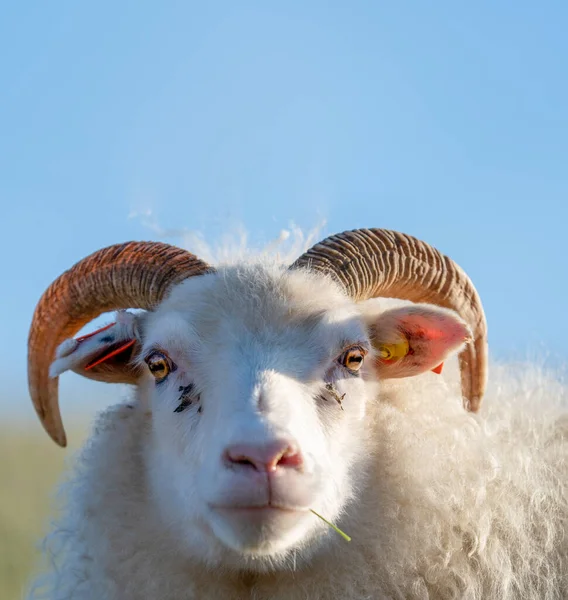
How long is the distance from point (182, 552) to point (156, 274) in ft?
5.56

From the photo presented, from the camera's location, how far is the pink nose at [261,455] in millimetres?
3082

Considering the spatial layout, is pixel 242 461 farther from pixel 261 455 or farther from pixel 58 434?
pixel 58 434

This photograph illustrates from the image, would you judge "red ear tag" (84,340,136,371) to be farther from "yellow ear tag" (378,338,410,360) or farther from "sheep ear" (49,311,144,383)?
"yellow ear tag" (378,338,410,360)

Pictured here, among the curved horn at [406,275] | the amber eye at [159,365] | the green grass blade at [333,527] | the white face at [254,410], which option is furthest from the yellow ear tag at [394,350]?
the amber eye at [159,365]

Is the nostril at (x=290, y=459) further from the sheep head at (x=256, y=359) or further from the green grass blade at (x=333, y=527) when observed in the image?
the green grass blade at (x=333, y=527)

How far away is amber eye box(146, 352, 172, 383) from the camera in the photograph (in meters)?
4.19

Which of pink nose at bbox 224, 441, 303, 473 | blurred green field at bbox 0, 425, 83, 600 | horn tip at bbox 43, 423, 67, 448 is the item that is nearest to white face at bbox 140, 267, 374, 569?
pink nose at bbox 224, 441, 303, 473

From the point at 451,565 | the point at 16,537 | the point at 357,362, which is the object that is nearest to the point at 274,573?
the point at 451,565

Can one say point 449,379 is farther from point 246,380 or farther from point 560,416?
point 246,380

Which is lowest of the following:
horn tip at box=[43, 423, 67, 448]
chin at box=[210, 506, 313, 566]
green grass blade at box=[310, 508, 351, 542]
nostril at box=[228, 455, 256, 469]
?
chin at box=[210, 506, 313, 566]

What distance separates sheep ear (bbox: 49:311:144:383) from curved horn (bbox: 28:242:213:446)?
0.20 metres

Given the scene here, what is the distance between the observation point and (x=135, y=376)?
4871 mm

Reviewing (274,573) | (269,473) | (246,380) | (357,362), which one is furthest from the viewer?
(357,362)

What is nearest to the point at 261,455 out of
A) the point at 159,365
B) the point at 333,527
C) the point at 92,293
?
the point at 333,527
